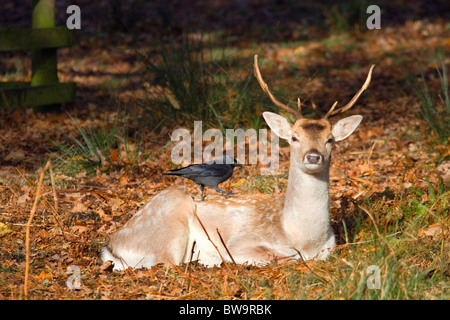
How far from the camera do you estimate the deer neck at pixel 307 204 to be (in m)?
4.36

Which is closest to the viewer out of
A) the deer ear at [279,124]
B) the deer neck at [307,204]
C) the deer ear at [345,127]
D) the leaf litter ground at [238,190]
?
the leaf litter ground at [238,190]

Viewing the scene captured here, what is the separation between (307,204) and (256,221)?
500mm

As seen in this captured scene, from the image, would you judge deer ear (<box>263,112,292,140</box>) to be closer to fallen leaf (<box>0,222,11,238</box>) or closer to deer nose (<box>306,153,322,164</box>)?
deer nose (<box>306,153,322,164</box>)

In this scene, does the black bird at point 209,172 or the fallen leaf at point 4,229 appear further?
the fallen leaf at point 4,229

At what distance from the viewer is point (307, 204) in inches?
173

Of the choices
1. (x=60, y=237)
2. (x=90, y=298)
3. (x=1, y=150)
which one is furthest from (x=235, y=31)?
(x=90, y=298)

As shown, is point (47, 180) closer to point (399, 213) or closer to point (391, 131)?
point (399, 213)

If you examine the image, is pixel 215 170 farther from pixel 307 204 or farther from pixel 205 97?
pixel 205 97

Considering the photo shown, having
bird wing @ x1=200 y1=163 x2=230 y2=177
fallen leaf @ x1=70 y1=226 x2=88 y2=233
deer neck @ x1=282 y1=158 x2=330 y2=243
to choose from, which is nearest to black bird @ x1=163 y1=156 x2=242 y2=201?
bird wing @ x1=200 y1=163 x2=230 y2=177

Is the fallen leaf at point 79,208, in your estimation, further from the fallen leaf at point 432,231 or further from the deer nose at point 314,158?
the fallen leaf at point 432,231

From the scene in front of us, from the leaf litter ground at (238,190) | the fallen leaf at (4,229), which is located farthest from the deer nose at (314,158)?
the fallen leaf at (4,229)

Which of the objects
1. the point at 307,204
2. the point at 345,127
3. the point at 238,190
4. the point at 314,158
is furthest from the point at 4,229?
the point at 345,127

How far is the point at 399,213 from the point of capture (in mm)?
4918
